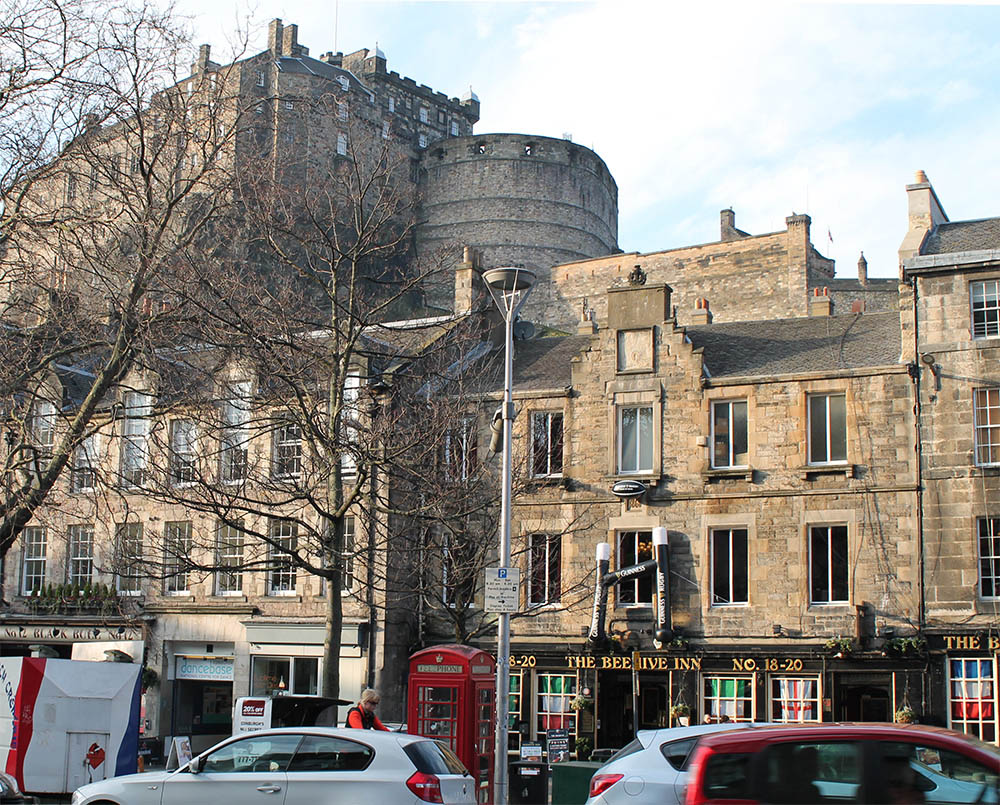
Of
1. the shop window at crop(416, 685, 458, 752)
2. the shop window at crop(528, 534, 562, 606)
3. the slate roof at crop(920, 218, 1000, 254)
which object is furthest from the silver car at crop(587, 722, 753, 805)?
the slate roof at crop(920, 218, 1000, 254)

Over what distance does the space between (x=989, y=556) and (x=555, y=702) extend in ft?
32.5

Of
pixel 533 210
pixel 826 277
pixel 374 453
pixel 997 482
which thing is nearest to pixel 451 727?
pixel 374 453

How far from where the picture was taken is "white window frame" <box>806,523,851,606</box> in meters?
25.0

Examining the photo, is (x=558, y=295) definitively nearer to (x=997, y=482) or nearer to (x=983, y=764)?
(x=997, y=482)

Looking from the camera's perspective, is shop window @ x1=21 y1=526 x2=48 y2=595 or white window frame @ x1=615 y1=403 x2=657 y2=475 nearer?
white window frame @ x1=615 y1=403 x2=657 y2=475

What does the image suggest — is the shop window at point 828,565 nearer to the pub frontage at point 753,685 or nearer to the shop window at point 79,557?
the pub frontage at point 753,685

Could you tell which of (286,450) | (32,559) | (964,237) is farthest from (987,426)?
(32,559)

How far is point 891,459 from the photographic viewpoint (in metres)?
24.9

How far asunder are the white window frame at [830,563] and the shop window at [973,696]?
2.50 metres

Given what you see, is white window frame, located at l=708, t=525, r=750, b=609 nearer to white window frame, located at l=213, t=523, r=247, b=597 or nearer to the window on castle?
the window on castle

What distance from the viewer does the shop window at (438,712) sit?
19.8 meters

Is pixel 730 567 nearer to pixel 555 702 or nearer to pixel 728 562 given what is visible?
pixel 728 562

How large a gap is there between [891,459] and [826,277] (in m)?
43.2

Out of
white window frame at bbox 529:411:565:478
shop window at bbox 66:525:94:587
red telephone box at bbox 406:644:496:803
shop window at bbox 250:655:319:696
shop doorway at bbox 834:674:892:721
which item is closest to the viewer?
red telephone box at bbox 406:644:496:803
